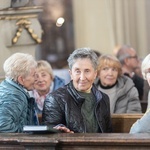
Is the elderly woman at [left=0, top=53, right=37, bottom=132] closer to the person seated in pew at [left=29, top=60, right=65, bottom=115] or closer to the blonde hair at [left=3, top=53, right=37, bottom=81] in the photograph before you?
the blonde hair at [left=3, top=53, right=37, bottom=81]

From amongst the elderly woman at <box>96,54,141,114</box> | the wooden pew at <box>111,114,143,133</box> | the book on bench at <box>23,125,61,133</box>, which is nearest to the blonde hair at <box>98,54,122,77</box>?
the elderly woman at <box>96,54,141,114</box>

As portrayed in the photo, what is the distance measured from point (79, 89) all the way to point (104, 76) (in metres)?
1.76

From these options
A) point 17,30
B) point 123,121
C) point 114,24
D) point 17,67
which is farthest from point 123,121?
point 114,24

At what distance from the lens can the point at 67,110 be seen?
7453 mm

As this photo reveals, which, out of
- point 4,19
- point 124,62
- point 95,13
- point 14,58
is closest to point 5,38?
point 4,19

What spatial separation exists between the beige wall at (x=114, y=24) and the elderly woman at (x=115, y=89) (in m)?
5.87

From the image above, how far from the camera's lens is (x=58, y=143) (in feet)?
21.2

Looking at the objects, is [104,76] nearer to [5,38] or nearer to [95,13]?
[5,38]

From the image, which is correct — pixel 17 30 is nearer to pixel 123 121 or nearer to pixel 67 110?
pixel 123 121

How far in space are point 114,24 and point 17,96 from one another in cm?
816

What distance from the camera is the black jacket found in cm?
744

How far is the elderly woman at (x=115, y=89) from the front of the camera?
926 centimetres

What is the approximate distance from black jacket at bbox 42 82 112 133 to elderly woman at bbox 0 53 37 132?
0.57 feet

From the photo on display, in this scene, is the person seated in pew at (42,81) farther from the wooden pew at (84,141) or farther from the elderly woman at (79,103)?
the wooden pew at (84,141)
